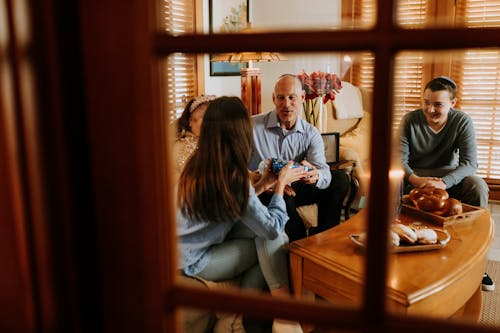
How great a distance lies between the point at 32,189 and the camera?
51 centimetres

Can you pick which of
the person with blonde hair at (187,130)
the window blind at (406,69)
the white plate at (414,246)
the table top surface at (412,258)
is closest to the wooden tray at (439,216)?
the table top surface at (412,258)

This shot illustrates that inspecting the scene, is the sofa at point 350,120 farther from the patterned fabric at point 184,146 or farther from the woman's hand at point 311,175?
the patterned fabric at point 184,146

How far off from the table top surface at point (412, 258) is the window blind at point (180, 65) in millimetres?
1592

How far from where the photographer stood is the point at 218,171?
1651 mm

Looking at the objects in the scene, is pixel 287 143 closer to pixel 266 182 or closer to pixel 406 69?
pixel 266 182

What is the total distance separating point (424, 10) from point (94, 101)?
395 cm

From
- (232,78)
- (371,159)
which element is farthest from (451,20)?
(371,159)

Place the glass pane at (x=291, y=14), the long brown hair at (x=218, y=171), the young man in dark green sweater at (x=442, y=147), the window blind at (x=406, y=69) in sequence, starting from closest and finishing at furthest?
the long brown hair at (x=218, y=171), the young man in dark green sweater at (x=442, y=147), the glass pane at (x=291, y=14), the window blind at (x=406, y=69)

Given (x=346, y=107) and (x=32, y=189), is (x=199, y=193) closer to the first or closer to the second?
(x=32, y=189)

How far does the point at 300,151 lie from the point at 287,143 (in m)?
0.09

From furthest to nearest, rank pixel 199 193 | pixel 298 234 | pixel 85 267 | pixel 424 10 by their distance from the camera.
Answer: pixel 424 10, pixel 298 234, pixel 199 193, pixel 85 267

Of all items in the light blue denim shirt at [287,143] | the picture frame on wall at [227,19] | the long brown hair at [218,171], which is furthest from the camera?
the picture frame on wall at [227,19]

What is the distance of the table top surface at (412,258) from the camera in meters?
1.47

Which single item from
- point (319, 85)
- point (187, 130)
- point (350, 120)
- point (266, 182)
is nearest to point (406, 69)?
point (350, 120)
